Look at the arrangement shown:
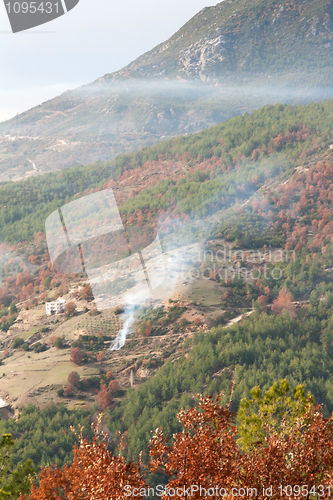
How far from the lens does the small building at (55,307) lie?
3422 inches

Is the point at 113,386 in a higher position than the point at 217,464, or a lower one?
lower

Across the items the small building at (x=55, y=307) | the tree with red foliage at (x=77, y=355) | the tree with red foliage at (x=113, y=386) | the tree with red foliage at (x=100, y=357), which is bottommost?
the tree with red foliage at (x=113, y=386)

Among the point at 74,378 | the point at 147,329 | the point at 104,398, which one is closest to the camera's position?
the point at 104,398

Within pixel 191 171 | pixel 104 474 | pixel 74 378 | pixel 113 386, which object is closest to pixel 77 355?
pixel 74 378

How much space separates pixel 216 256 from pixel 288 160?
45.2 m

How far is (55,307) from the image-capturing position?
9000cm

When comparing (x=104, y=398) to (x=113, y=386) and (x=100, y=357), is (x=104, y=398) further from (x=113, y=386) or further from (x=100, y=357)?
(x=100, y=357)

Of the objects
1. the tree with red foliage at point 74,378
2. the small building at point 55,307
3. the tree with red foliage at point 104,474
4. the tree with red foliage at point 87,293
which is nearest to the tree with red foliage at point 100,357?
the tree with red foliage at point 74,378

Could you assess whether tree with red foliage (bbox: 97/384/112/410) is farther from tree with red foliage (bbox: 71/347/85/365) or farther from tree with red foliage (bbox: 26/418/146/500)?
tree with red foliage (bbox: 26/418/146/500)

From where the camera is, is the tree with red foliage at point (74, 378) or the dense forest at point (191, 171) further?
the dense forest at point (191, 171)

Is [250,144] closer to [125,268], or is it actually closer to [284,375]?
[284,375]

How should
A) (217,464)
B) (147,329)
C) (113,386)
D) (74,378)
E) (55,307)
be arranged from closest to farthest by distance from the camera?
(217,464) → (113,386) → (74,378) → (147,329) → (55,307)

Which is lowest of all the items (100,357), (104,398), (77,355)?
(104,398)

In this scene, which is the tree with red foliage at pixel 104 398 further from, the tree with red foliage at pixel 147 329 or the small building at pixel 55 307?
the small building at pixel 55 307
